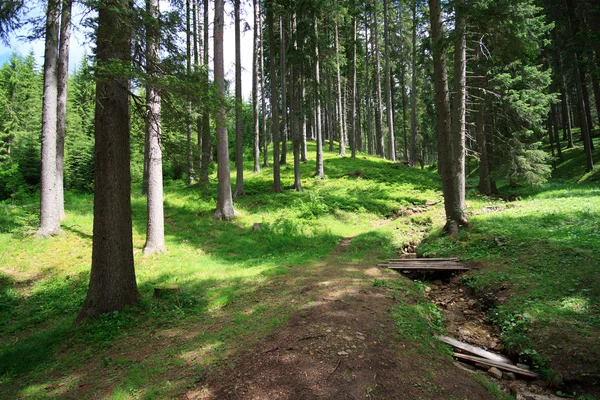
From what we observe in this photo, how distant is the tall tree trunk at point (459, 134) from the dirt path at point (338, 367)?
6373 millimetres

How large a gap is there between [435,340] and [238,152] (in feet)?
46.8

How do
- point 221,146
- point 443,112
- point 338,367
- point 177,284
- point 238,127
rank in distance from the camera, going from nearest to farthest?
1. point 338,367
2. point 177,284
3. point 443,112
4. point 221,146
5. point 238,127

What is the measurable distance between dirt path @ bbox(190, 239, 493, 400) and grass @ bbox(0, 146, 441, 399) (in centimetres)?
43

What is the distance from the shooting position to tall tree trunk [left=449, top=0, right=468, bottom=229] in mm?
9721

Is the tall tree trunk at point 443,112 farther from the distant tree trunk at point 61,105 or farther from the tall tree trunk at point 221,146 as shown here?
the distant tree trunk at point 61,105

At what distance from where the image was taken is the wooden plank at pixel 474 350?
14.5ft

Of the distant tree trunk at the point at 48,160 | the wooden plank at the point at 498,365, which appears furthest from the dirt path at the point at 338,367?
the distant tree trunk at the point at 48,160

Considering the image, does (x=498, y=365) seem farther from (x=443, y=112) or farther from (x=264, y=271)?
(x=443, y=112)

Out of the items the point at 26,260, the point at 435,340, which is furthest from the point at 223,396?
the point at 26,260

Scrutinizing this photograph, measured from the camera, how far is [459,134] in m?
11.0

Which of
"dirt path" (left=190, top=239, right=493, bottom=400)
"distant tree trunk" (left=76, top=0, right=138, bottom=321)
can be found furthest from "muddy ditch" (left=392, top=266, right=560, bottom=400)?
"distant tree trunk" (left=76, top=0, right=138, bottom=321)

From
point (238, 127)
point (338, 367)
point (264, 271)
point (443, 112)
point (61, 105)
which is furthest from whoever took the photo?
point (238, 127)

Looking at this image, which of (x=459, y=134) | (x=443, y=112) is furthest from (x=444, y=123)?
(x=459, y=134)

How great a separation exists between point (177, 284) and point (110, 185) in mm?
3028
